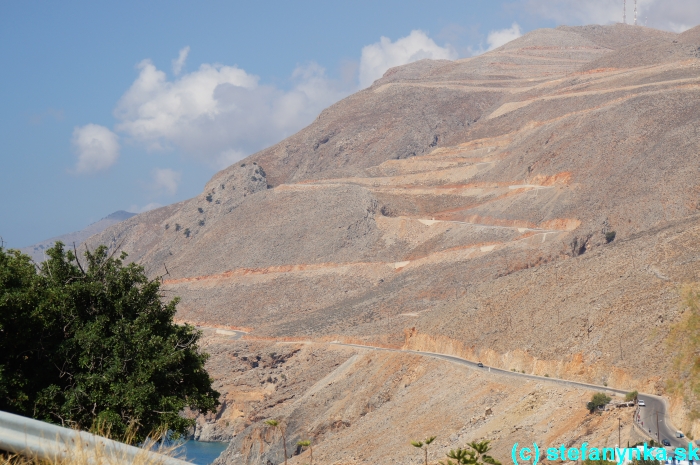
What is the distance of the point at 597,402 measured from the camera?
3281 cm

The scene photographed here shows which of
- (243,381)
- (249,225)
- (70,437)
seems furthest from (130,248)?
(70,437)

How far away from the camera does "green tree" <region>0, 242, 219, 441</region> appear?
1853 centimetres

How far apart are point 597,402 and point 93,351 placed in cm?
2130

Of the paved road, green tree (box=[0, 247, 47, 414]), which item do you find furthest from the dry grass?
the paved road

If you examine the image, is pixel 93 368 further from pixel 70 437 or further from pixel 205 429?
pixel 205 429

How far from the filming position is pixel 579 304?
46.9 m

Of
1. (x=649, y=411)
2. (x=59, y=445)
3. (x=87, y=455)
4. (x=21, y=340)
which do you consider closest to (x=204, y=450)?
(x=649, y=411)

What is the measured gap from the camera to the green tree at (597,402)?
3275 cm

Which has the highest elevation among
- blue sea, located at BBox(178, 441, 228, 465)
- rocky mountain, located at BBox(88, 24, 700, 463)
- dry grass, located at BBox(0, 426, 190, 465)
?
rocky mountain, located at BBox(88, 24, 700, 463)

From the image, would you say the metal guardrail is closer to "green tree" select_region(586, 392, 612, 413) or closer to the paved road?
the paved road

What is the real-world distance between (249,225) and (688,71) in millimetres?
58260

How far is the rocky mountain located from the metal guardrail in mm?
19205

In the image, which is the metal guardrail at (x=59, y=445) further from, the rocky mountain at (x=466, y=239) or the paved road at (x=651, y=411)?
the paved road at (x=651, y=411)

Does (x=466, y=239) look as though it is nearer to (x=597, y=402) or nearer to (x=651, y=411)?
(x=597, y=402)
